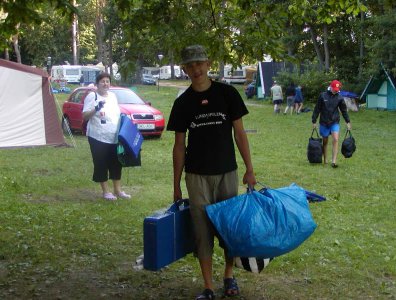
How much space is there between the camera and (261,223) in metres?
4.16

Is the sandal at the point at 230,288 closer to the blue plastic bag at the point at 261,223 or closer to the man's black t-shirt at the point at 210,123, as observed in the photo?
the blue plastic bag at the point at 261,223

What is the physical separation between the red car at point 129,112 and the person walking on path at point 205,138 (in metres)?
13.5

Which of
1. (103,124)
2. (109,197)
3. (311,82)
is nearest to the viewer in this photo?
(103,124)

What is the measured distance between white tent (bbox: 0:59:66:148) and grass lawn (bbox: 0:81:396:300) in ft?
8.88

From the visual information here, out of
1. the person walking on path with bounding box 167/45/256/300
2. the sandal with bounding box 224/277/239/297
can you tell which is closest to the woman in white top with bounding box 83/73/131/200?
the person walking on path with bounding box 167/45/256/300

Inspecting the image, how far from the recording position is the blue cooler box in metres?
4.23

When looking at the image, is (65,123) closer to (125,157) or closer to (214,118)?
(125,157)

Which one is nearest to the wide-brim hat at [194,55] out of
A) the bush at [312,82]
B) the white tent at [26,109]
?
the white tent at [26,109]

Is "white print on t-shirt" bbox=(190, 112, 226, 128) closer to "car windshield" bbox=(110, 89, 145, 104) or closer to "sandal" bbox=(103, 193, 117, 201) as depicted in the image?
"sandal" bbox=(103, 193, 117, 201)

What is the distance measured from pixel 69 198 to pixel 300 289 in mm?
5122

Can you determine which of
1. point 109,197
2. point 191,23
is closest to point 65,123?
point 109,197

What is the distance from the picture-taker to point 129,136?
8.48 metres

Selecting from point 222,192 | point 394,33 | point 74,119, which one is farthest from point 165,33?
point 394,33

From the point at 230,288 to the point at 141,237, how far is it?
2.12m
